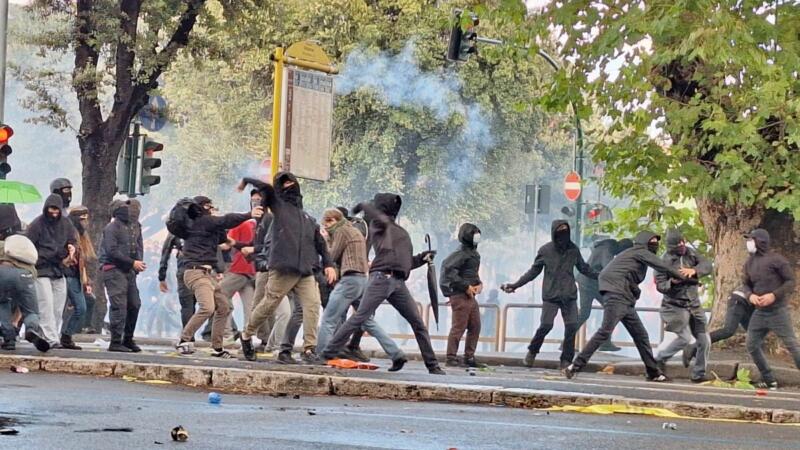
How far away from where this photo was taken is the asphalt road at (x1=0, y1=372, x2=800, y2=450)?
8.95 m

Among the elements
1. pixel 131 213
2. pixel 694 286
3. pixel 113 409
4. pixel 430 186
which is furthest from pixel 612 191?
pixel 430 186

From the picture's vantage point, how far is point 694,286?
18.6 m

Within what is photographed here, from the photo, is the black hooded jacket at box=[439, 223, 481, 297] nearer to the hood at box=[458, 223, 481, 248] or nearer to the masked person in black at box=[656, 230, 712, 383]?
the hood at box=[458, 223, 481, 248]

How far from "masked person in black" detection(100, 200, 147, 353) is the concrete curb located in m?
3.14

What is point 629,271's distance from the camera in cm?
1769

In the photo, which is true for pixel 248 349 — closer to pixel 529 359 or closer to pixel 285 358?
pixel 285 358

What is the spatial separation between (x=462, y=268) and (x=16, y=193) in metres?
5.17

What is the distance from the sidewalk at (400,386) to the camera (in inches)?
520

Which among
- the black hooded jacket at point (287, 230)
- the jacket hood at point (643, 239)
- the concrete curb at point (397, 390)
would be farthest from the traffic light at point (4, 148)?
the jacket hood at point (643, 239)

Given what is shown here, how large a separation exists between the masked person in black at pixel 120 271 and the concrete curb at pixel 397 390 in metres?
3.14

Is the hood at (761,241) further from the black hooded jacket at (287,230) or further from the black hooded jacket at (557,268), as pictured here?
the black hooded jacket at (287,230)

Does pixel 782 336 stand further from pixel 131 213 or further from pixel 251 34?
pixel 251 34

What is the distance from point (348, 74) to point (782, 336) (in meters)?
26.7

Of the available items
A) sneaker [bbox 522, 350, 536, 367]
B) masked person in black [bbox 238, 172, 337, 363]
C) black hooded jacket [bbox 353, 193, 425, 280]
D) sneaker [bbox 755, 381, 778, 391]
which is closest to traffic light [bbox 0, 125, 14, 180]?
masked person in black [bbox 238, 172, 337, 363]
